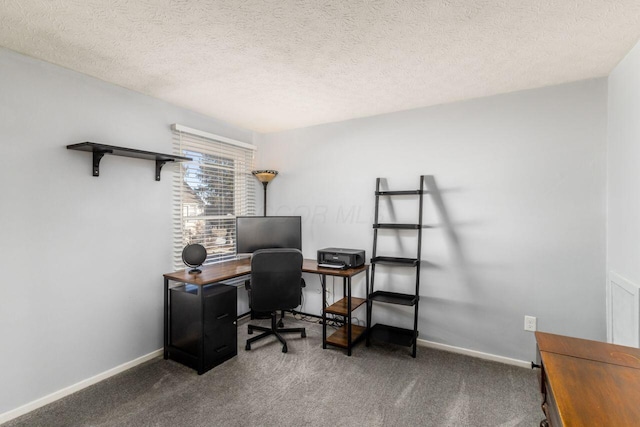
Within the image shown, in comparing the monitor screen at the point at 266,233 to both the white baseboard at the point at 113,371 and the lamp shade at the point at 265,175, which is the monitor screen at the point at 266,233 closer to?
the lamp shade at the point at 265,175

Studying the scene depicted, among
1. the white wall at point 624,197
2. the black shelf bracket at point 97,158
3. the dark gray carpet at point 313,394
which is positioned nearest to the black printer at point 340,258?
the dark gray carpet at point 313,394

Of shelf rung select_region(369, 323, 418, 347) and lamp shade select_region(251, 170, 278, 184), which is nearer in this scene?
shelf rung select_region(369, 323, 418, 347)

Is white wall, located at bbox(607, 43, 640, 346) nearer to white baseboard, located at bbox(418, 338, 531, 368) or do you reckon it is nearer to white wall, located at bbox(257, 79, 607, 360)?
white wall, located at bbox(257, 79, 607, 360)

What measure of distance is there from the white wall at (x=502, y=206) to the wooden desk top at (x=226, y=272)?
555mm

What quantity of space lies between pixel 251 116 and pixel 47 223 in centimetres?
201

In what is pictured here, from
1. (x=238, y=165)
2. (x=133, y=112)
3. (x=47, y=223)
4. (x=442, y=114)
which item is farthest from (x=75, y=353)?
(x=442, y=114)

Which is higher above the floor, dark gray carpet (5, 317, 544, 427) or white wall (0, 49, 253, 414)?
white wall (0, 49, 253, 414)

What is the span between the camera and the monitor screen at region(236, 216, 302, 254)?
3.28 metres

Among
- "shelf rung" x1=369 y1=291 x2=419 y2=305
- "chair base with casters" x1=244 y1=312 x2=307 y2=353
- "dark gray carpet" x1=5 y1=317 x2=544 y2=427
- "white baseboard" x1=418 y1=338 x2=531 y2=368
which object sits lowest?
"dark gray carpet" x1=5 y1=317 x2=544 y2=427

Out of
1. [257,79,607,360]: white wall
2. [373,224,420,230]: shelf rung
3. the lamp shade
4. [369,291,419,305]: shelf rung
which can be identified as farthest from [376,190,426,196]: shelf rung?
the lamp shade

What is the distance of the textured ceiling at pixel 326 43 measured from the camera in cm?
153

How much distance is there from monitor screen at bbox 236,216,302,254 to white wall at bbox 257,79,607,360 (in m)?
0.62

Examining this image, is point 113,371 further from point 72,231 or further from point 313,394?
point 313,394

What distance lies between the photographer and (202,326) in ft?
8.04
